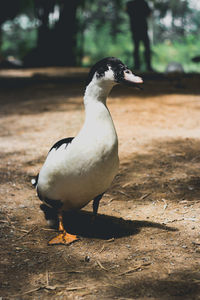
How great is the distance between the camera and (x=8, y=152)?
4.43 meters

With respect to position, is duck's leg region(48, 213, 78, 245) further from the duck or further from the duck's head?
the duck's head

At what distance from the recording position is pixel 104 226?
9.02 feet

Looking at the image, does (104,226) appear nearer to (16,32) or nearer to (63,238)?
(63,238)

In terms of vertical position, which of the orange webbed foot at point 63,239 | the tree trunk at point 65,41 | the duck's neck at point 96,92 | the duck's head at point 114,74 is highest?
the tree trunk at point 65,41

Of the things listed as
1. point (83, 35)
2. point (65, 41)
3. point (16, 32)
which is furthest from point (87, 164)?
point (16, 32)

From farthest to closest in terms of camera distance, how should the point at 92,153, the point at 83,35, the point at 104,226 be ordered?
the point at 83,35
the point at 104,226
the point at 92,153

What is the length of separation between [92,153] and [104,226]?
2.25 feet

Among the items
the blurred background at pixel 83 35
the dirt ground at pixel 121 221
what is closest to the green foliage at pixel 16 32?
the blurred background at pixel 83 35

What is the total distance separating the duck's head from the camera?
235cm

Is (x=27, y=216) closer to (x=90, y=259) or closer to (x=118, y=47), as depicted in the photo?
(x=90, y=259)

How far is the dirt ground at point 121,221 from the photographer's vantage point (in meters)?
1.98

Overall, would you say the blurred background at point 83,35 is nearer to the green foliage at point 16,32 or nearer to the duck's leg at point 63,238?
the green foliage at point 16,32

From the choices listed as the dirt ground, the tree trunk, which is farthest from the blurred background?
the dirt ground

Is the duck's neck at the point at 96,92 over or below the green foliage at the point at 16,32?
below
